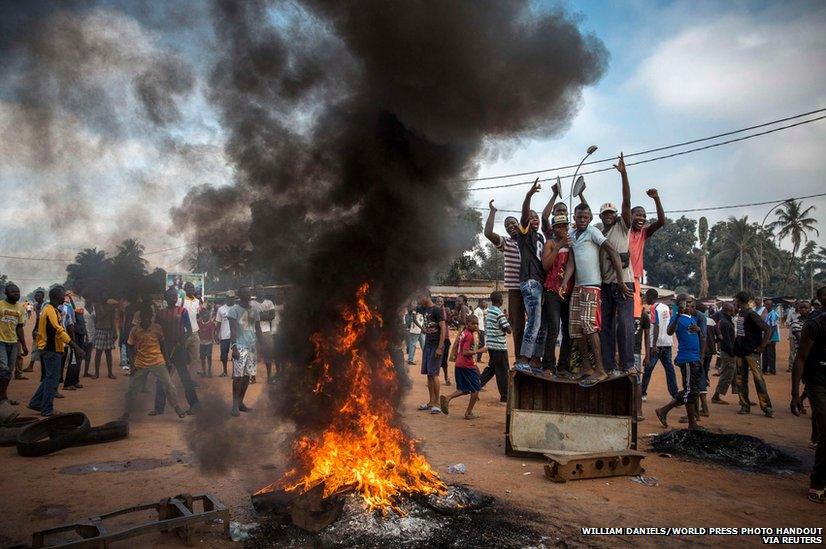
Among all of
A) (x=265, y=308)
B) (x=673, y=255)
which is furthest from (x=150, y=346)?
(x=673, y=255)

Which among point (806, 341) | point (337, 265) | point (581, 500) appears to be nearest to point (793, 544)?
point (581, 500)

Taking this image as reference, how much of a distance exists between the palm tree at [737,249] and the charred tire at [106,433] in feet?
214

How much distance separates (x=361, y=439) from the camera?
5363mm

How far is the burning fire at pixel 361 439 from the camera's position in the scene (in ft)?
16.6

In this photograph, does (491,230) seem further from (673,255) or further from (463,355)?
(673,255)

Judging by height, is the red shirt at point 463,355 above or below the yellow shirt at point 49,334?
below

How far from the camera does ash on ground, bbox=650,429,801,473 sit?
6.75 m

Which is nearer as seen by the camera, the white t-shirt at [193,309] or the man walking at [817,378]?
the man walking at [817,378]

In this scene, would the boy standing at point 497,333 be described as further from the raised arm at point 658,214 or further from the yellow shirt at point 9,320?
the yellow shirt at point 9,320

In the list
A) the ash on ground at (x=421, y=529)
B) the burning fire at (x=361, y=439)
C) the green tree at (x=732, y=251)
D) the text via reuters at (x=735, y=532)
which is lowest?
the text via reuters at (x=735, y=532)

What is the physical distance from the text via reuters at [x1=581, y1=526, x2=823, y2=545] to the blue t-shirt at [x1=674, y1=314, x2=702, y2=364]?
4105mm

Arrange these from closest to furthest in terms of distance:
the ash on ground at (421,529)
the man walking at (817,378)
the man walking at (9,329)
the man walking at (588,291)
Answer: the ash on ground at (421,529)
the man walking at (817,378)
the man walking at (588,291)
the man walking at (9,329)

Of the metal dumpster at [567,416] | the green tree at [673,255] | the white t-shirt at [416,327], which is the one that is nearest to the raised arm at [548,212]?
the metal dumpster at [567,416]

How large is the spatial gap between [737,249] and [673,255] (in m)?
9.30
